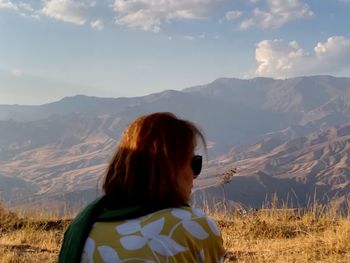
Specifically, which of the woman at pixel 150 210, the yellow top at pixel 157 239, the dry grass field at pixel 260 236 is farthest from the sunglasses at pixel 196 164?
the dry grass field at pixel 260 236

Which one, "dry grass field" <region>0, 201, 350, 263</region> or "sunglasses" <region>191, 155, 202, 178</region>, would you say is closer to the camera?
"sunglasses" <region>191, 155, 202, 178</region>

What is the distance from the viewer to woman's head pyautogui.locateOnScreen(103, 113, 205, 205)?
2297mm

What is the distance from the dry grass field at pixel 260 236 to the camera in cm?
610

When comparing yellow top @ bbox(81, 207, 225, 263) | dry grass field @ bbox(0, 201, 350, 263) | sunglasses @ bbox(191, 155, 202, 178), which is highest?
sunglasses @ bbox(191, 155, 202, 178)

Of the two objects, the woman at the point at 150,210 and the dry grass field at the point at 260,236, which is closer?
the woman at the point at 150,210

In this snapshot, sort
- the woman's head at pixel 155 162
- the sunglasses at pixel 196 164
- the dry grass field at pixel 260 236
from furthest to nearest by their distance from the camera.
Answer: the dry grass field at pixel 260 236
the sunglasses at pixel 196 164
the woman's head at pixel 155 162

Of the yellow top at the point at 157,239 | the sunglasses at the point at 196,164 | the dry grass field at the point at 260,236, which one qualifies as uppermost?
the sunglasses at the point at 196,164

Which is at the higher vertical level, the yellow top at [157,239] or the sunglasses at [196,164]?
the sunglasses at [196,164]

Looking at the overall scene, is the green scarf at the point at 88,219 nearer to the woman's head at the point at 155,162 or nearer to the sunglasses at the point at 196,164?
the woman's head at the point at 155,162

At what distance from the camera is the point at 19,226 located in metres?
9.37

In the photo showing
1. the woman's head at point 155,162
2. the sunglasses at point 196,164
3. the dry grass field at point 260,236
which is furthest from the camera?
the dry grass field at point 260,236

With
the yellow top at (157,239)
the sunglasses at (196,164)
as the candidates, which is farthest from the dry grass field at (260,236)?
the yellow top at (157,239)

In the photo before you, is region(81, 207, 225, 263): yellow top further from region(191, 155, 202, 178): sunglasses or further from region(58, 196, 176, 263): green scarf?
region(191, 155, 202, 178): sunglasses

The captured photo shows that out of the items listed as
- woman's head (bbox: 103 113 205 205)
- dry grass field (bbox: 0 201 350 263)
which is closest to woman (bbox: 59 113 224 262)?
woman's head (bbox: 103 113 205 205)
